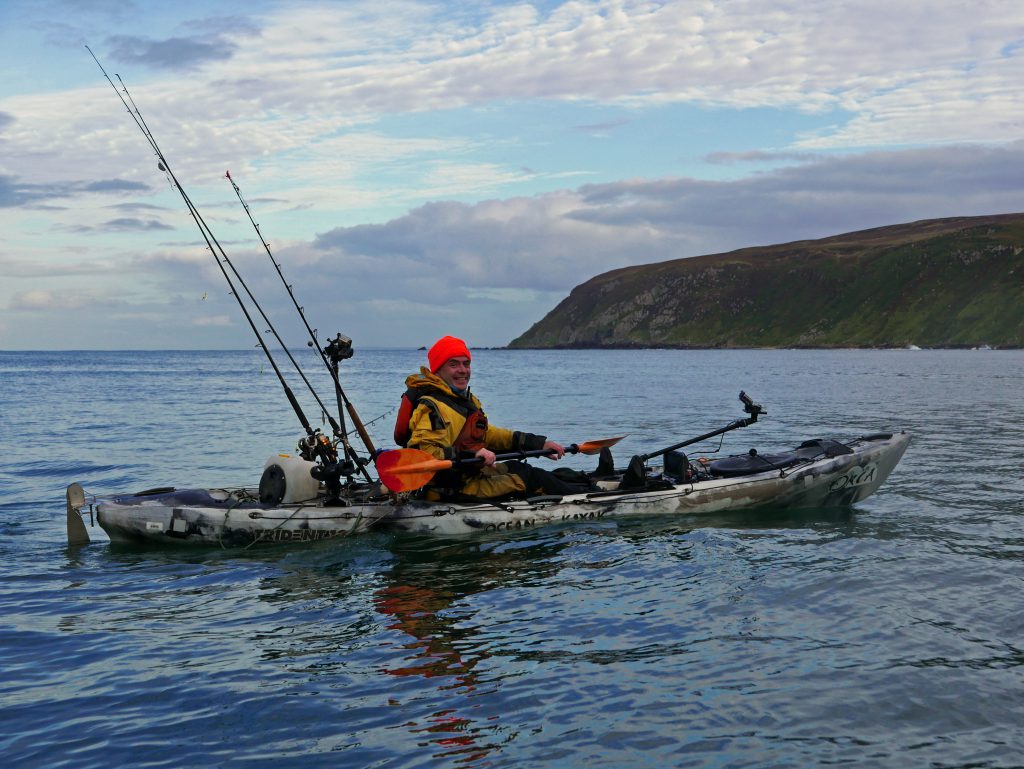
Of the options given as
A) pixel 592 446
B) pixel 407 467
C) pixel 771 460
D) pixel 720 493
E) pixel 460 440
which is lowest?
pixel 720 493

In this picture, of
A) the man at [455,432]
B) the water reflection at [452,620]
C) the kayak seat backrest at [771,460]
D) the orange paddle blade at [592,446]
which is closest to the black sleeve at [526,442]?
the man at [455,432]

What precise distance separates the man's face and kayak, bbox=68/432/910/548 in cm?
167

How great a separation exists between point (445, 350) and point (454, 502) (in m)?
2.16

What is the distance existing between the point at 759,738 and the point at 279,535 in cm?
739

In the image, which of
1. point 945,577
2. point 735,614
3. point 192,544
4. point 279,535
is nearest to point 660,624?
point 735,614

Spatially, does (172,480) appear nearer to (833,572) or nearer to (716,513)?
(716,513)

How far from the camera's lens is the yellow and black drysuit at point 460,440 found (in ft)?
37.3

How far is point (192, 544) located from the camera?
1170 cm

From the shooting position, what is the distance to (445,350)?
1145cm

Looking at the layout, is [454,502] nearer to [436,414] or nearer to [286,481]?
[436,414]

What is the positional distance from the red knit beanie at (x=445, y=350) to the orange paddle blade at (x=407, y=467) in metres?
1.16

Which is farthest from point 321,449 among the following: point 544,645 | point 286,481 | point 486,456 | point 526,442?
point 544,645

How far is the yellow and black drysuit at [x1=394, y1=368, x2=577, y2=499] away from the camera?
37.3 feet

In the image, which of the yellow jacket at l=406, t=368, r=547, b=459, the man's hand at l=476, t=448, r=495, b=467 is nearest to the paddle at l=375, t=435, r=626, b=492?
the yellow jacket at l=406, t=368, r=547, b=459
